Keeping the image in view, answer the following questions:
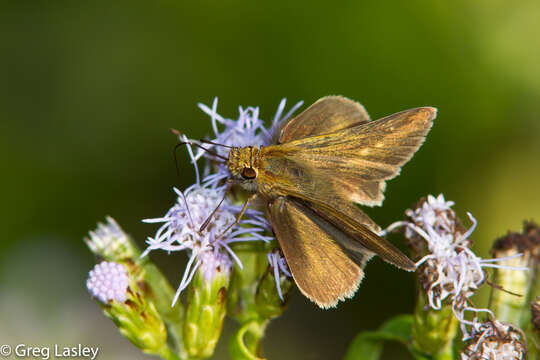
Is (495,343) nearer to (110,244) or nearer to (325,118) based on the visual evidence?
(325,118)

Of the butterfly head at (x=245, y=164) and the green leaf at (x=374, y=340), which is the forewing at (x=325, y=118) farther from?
the green leaf at (x=374, y=340)

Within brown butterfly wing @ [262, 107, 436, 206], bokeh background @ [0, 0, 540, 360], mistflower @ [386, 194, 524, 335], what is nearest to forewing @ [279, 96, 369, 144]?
brown butterfly wing @ [262, 107, 436, 206]

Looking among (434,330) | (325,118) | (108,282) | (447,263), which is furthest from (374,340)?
(108,282)

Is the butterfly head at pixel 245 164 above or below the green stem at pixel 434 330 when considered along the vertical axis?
above

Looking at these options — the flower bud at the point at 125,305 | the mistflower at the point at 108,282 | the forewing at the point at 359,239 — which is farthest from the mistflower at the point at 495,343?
the mistflower at the point at 108,282

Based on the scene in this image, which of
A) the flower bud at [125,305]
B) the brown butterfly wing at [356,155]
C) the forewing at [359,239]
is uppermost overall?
the brown butterfly wing at [356,155]

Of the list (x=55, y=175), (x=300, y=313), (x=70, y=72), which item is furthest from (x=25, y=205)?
(x=300, y=313)
